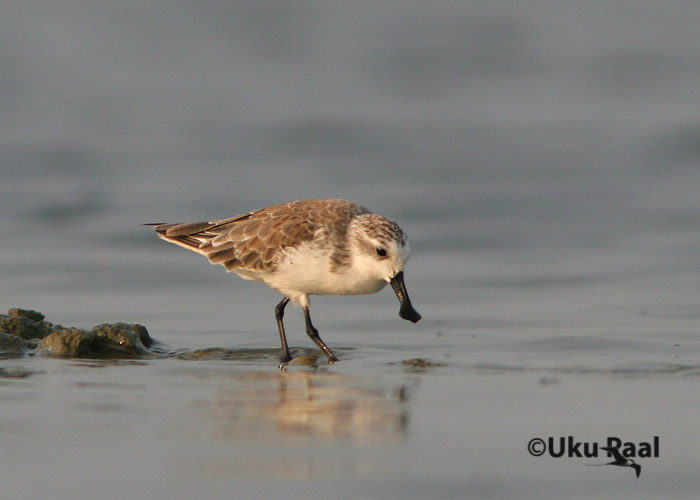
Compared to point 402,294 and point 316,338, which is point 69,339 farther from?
point 402,294

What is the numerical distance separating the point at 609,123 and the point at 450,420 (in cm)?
1065

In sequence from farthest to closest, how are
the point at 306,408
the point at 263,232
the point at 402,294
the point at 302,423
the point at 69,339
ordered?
the point at 263,232 < the point at 402,294 < the point at 69,339 < the point at 306,408 < the point at 302,423

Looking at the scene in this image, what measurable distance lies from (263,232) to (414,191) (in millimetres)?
5658

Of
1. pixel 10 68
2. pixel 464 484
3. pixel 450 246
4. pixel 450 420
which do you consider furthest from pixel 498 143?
pixel 464 484

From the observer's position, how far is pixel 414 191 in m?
13.6

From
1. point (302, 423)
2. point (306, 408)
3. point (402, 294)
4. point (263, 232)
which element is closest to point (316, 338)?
point (402, 294)

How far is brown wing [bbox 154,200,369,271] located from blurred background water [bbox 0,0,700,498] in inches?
25.7

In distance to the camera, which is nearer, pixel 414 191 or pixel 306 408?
pixel 306 408

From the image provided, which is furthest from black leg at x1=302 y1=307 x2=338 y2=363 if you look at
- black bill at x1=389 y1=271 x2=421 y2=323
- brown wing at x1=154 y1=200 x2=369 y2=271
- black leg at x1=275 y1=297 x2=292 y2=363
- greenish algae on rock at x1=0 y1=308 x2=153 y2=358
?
greenish algae on rock at x1=0 y1=308 x2=153 y2=358

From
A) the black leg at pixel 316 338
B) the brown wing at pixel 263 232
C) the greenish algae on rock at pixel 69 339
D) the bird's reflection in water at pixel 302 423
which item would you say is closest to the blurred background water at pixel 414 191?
the bird's reflection in water at pixel 302 423

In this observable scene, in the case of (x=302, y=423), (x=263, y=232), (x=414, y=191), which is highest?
(x=414, y=191)

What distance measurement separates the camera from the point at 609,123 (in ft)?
50.1

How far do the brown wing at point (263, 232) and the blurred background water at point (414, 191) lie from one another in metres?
0.65

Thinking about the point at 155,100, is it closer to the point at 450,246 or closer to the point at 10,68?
the point at 10,68
